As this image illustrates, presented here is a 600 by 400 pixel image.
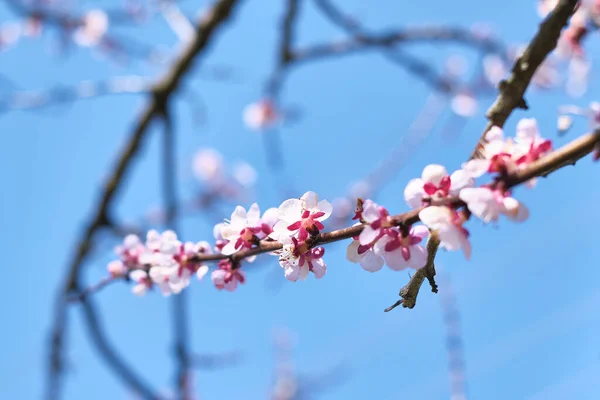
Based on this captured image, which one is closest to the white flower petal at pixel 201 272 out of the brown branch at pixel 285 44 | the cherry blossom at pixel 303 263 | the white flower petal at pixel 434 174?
the cherry blossom at pixel 303 263

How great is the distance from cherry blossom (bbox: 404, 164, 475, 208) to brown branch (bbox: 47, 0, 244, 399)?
2544 millimetres

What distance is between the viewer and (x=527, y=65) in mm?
1076

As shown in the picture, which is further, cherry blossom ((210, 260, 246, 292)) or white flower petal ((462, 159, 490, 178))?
cherry blossom ((210, 260, 246, 292))

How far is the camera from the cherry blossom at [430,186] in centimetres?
74

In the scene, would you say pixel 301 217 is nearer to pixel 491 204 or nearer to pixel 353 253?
pixel 353 253

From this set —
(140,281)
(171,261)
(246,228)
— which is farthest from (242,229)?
(140,281)

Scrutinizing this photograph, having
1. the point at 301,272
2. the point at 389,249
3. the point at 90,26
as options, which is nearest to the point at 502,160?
the point at 389,249

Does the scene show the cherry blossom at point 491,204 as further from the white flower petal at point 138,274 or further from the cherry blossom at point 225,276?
the white flower petal at point 138,274

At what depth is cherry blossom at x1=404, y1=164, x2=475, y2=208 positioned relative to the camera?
745 millimetres

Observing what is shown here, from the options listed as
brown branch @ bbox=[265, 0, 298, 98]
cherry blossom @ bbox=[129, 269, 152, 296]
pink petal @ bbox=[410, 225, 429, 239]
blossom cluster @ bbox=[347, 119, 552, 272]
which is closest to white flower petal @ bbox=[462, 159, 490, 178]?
blossom cluster @ bbox=[347, 119, 552, 272]

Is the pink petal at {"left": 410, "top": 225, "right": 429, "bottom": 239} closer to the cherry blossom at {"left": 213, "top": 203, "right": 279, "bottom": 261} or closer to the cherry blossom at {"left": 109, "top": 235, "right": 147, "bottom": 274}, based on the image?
the cherry blossom at {"left": 213, "top": 203, "right": 279, "bottom": 261}

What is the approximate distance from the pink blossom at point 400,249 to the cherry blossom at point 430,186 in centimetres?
6

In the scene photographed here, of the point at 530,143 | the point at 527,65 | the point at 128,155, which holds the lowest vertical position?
the point at 530,143

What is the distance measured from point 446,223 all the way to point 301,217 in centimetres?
27
